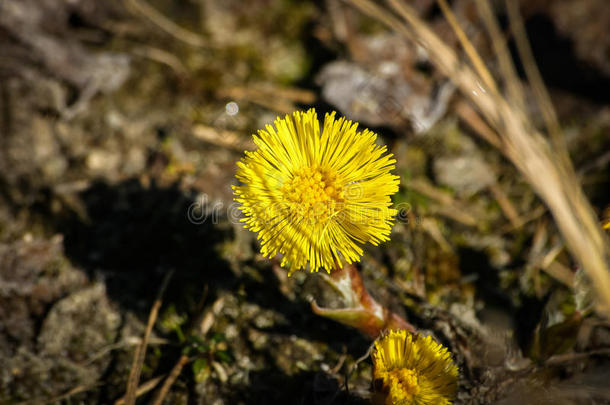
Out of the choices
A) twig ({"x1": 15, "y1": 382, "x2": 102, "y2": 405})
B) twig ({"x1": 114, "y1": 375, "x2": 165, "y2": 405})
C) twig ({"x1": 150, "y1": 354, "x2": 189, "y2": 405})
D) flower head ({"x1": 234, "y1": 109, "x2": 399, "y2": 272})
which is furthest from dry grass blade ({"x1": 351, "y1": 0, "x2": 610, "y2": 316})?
twig ({"x1": 15, "y1": 382, "x2": 102, "y2": 405})

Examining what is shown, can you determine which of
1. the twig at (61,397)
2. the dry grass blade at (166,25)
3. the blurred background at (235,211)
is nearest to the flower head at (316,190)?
the blurred background at (235,211)

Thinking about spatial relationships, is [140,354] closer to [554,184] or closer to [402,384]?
[402,384]

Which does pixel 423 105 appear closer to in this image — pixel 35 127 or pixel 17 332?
pixel 35 127

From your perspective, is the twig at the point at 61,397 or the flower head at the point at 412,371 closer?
the flower head at the point at 412,371

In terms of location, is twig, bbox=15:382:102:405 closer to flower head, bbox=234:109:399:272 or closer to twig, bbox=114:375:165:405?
twig, bbox=114:375:165:405

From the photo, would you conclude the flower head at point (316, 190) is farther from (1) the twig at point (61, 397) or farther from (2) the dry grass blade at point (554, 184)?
(1) the twig at point (61, 397)

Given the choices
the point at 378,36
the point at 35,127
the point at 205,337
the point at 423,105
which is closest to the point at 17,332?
the point at 205,337

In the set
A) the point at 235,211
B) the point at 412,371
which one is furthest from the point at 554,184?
the point at 235,211
